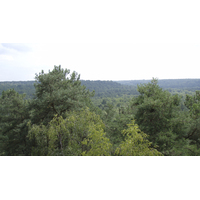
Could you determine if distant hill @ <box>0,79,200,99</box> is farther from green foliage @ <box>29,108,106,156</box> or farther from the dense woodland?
green foliage @ <box>29,108,106,156</box>

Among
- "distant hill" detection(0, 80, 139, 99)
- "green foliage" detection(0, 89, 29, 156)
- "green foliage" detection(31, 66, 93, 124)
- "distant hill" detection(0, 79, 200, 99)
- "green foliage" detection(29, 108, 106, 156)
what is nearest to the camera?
"green foliage" detection(29, 108, 106, 156)

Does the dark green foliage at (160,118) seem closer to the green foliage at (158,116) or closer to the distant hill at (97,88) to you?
the green foliage at (158,116)

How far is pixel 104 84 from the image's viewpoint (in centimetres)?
18288

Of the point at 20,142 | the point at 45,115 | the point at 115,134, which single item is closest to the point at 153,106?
the point at 115,134

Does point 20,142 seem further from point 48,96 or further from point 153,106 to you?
point 153,106

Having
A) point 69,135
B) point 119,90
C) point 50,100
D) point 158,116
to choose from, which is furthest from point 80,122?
point 119,90

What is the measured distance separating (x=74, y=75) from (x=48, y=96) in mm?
7720

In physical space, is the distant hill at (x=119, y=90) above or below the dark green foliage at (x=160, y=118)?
above

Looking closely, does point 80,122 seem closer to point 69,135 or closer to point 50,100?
point 69,135

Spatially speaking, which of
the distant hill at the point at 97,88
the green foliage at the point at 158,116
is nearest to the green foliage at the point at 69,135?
the green foliage at the point at 158,116

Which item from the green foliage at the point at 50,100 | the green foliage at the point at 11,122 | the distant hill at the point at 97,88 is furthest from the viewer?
the distant hill at the point at 97,88

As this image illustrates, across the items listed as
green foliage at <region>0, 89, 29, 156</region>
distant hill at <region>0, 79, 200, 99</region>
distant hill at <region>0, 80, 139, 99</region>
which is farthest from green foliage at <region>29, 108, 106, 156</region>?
distant hill at <region>0, 80, 139, 99</region>

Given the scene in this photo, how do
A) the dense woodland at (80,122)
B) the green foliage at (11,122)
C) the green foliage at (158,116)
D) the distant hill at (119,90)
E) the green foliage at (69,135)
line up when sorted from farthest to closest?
the distant hill at (119,90), the green foliage at (11,122), the green foliage at (158,116), the dense woodland at (80,122), the green foliage at (69,135)
